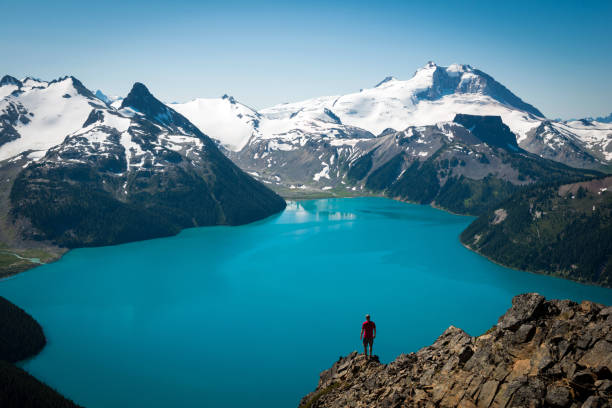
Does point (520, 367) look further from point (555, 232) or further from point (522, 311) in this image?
point (555, 232)

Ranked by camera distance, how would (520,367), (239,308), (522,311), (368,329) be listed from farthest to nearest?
1. (239,308)
2. (368,329)
3. (522,311)
4. (520,367)

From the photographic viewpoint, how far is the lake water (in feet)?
193

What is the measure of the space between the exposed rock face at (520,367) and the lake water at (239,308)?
31.7m

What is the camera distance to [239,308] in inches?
3413

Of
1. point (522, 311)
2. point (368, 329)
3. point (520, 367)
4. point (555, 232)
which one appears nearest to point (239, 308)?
point (368, 329)

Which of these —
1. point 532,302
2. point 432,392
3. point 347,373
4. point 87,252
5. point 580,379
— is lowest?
point 87,252

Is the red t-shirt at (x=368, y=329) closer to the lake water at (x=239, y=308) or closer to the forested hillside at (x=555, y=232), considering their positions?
the lake water at (x=239, y=308)

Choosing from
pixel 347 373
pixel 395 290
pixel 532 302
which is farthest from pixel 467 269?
pixel 532 302

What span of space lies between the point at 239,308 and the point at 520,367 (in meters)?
72.1

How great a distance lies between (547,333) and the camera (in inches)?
830

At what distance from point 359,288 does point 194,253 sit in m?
65.5

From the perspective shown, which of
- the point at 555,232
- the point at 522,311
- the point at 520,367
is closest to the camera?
Answer: the point at 520,367

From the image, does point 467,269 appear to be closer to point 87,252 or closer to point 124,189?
point 87,252

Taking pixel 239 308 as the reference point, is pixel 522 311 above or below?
above
